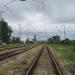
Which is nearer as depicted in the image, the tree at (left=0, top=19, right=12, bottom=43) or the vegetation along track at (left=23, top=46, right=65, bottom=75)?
the vegetation along track at (left=23, top=46, right=65, bottom=75)

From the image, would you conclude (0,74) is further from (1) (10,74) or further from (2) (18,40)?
(2) (18,40)

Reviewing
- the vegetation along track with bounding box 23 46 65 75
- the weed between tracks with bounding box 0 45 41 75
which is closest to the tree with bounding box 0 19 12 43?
the weed between tracks with bounding box 0 45 41 75

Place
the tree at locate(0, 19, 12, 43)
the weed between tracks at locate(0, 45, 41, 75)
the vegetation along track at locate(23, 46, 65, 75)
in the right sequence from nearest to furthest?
1. the vegetation along track at locate(23, 46, 65, 75)
2. the weed between tracks at locate(0, 45, 41, 75)
3. the tree at locate(0, 19, 12, 43)

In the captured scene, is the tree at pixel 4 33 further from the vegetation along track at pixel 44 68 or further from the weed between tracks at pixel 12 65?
the vegetation along track at pixel 44 68

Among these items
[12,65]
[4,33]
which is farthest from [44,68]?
[4,33]

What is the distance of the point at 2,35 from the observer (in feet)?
472

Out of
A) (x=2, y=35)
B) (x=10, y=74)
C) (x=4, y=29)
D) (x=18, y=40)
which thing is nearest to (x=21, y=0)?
(x=10, y=74)

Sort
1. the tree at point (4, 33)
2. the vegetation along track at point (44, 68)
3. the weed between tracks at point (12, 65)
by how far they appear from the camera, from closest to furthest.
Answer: the vegetation along track at point (44, 68)
the weed between tracks at point (12, 65)
the tree at point (4, 33)

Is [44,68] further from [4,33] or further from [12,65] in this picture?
[4,33]

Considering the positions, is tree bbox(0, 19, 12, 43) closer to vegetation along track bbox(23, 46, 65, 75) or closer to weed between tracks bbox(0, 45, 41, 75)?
weed between tracks bbox(0, 45, 41, 75)

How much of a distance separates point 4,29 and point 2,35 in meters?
10.4

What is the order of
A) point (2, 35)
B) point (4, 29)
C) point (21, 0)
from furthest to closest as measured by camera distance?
point (4, 29) → point (2, 35) → point (21, 0)

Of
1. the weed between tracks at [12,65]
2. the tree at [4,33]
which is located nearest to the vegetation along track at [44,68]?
the weed between tracks at [12,65]

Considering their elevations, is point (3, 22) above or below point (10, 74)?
above
